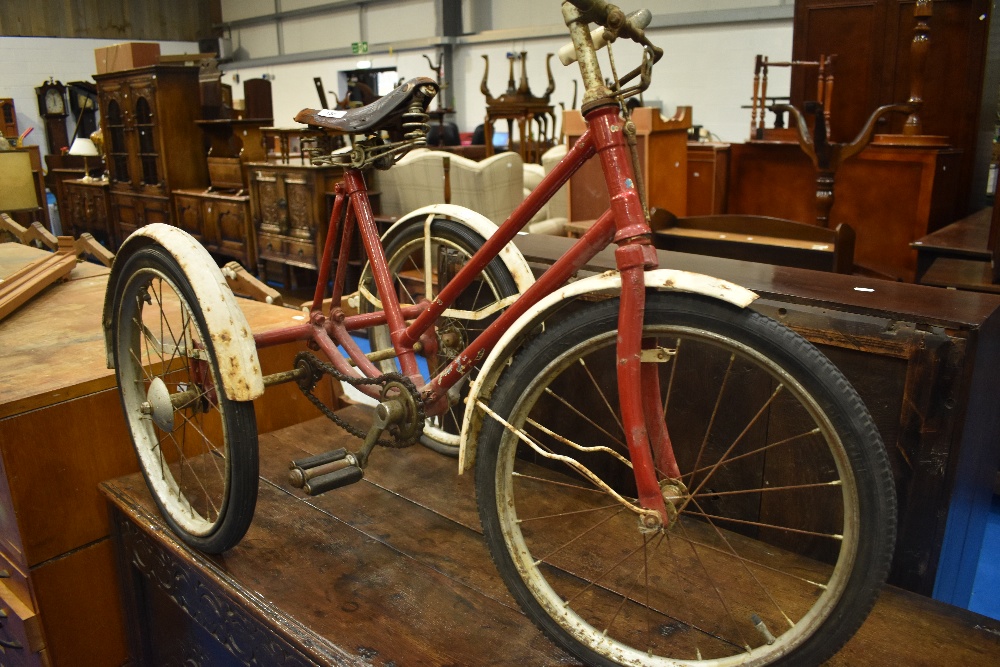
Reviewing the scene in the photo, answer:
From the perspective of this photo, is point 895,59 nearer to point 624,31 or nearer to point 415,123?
point 415,123

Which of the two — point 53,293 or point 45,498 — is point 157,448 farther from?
point 53,293

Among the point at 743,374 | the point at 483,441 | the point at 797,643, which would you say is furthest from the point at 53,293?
the point at 797,643

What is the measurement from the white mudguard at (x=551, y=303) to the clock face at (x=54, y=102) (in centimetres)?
1115

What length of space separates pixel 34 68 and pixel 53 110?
768mm

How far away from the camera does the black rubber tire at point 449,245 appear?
1.62 m

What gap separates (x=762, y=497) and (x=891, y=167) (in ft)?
10.0

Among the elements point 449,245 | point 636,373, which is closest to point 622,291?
point 636,373

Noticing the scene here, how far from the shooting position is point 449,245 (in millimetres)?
1771

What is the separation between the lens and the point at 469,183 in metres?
4.30

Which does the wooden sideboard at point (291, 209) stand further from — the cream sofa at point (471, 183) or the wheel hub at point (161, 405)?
the wheel hub at point (161, 405)

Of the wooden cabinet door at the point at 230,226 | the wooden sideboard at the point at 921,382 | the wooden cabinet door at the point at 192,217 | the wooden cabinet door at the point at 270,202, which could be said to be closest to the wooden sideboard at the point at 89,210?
the wooden cabinet door at the point at 192,217

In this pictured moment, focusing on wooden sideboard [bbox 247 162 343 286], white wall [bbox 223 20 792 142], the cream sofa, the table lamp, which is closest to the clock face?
the table lamp

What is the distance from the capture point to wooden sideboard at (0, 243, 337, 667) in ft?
5.31

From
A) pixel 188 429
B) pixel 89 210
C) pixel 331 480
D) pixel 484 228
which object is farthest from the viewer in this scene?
pixel 89 210
